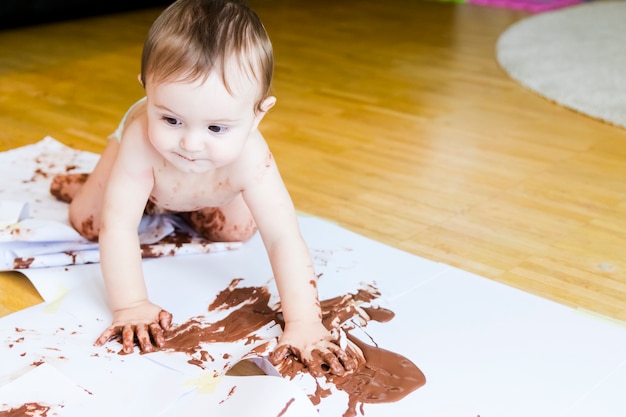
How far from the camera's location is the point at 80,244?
1240 mm

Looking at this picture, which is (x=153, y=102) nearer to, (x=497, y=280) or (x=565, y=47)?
(x=497, y=280)

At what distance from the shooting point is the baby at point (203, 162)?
0.92m

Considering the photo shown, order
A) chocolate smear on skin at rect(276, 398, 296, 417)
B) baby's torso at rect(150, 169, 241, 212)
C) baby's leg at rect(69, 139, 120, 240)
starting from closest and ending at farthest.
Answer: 1. chocolate smear on skin at rect(276, 398, 296, 417)
2. baby's torso at rect(150, 169, 241, 212)
3. baby's leg at rect(69, 139, 120, 240)

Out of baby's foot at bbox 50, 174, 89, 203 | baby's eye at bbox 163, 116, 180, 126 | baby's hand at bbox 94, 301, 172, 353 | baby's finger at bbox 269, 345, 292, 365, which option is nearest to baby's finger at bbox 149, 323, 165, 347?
baby's hand at bbox 94, 301, 172, 353

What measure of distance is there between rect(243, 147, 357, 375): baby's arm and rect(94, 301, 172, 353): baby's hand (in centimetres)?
15

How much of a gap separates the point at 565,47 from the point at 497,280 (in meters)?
1.63

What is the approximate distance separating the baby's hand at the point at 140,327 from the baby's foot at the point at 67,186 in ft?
1.28

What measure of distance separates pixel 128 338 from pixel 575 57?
1858 millimetres

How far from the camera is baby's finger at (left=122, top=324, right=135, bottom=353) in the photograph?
99 cm

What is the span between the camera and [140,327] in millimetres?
1009

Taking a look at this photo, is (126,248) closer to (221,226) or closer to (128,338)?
(128,338)

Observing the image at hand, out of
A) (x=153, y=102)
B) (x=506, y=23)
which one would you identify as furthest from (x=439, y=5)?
(x=153, y=102)

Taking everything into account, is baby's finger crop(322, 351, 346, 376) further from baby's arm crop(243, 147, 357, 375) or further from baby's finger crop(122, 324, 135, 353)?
baby's finger crop(122, 324, 135, 353)

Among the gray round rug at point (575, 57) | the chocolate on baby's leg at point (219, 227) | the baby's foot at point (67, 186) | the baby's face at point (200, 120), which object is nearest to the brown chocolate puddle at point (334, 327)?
the chocolate on baby's leg at point (219, 227)
